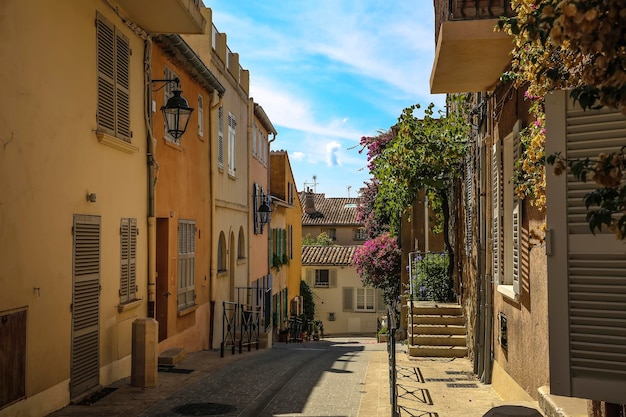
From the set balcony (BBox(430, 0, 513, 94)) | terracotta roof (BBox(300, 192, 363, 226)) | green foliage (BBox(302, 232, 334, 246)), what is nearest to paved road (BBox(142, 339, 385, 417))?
balcony (BBox(430, 0, 513, 94))

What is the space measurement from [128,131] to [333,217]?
1945 inches

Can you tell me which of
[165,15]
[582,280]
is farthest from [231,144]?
[582,280]

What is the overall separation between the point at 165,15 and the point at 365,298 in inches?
1459

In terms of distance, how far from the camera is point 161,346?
1323 cm

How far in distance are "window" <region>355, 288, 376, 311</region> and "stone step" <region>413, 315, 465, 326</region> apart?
31.1 metres

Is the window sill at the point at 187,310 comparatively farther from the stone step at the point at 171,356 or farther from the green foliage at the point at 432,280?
the green foliage at the point at 432,280

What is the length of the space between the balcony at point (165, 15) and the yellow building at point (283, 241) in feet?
56.4

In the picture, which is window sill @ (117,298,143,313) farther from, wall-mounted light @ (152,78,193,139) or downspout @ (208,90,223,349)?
downspout @ (208,90,223,349)

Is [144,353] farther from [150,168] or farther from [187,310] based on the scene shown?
[187,310]

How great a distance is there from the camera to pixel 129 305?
11.0m

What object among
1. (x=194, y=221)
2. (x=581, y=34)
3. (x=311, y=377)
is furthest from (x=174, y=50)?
(x=581, y=34)

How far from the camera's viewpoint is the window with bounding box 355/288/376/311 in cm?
4641

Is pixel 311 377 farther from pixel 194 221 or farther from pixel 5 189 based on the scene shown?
pixel 5 189

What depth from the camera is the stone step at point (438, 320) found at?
49.6 feet
